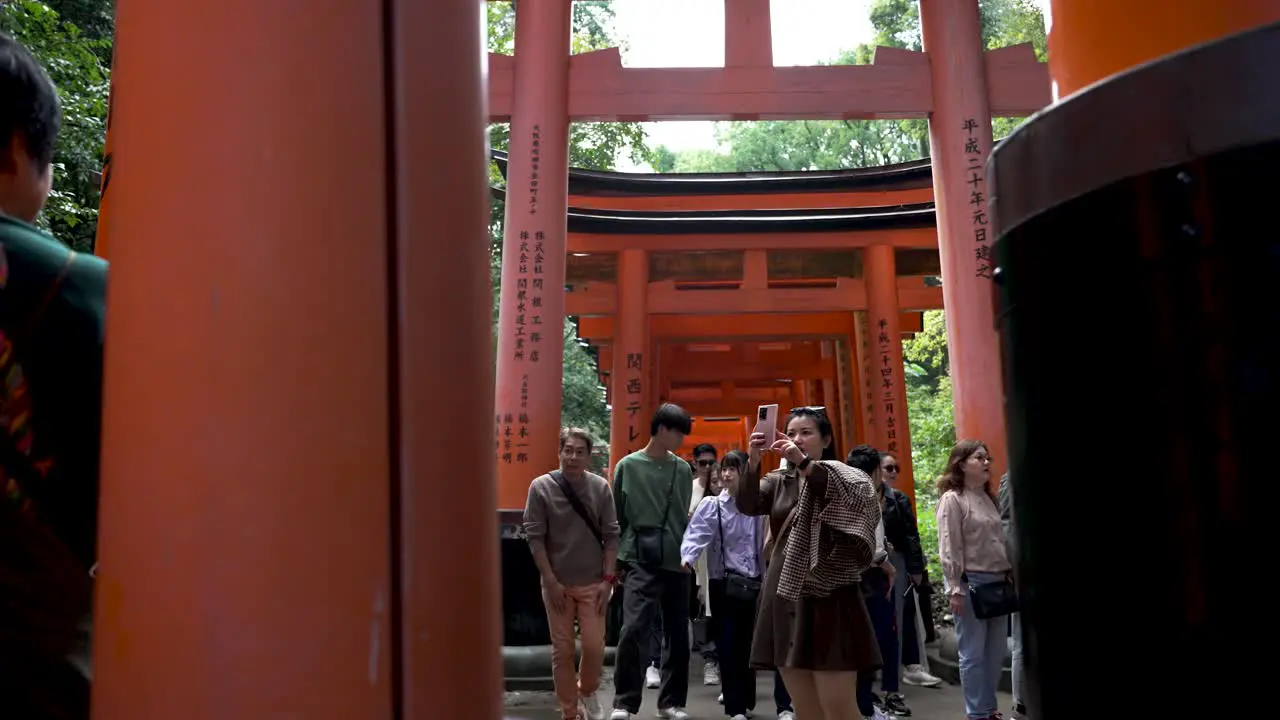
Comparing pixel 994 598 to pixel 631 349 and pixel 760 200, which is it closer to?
pixel 631 349

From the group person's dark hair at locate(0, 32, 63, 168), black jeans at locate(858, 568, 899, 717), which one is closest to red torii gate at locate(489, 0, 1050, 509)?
black jeans at locate(858, 568, 899, 717)

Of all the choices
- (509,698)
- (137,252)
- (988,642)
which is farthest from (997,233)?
(509,698)

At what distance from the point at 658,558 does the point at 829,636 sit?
7.10 feet

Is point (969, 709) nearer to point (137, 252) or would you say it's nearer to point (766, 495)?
point (766, 495)

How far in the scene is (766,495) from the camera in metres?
4.15

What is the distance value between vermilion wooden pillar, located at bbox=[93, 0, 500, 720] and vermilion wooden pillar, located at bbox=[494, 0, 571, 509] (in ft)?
21.8

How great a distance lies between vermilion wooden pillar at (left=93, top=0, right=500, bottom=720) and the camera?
1.07m

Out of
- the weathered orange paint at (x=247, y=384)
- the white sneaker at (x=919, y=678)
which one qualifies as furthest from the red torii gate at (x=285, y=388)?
the white sneaker at (x=919, y=678)

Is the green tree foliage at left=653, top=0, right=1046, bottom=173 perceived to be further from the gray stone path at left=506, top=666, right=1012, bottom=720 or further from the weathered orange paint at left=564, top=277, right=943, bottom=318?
the gray stone path at left=506, top=666, right=1012, bottom=720

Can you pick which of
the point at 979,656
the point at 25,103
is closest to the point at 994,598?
the point at 979,656

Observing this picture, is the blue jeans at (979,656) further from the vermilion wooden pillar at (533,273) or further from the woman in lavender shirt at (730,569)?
the vermilion wooden pillar at (533,273)

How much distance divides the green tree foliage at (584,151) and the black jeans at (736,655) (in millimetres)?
12541

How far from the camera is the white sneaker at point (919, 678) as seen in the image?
680 centimetres

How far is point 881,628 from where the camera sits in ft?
18.9
